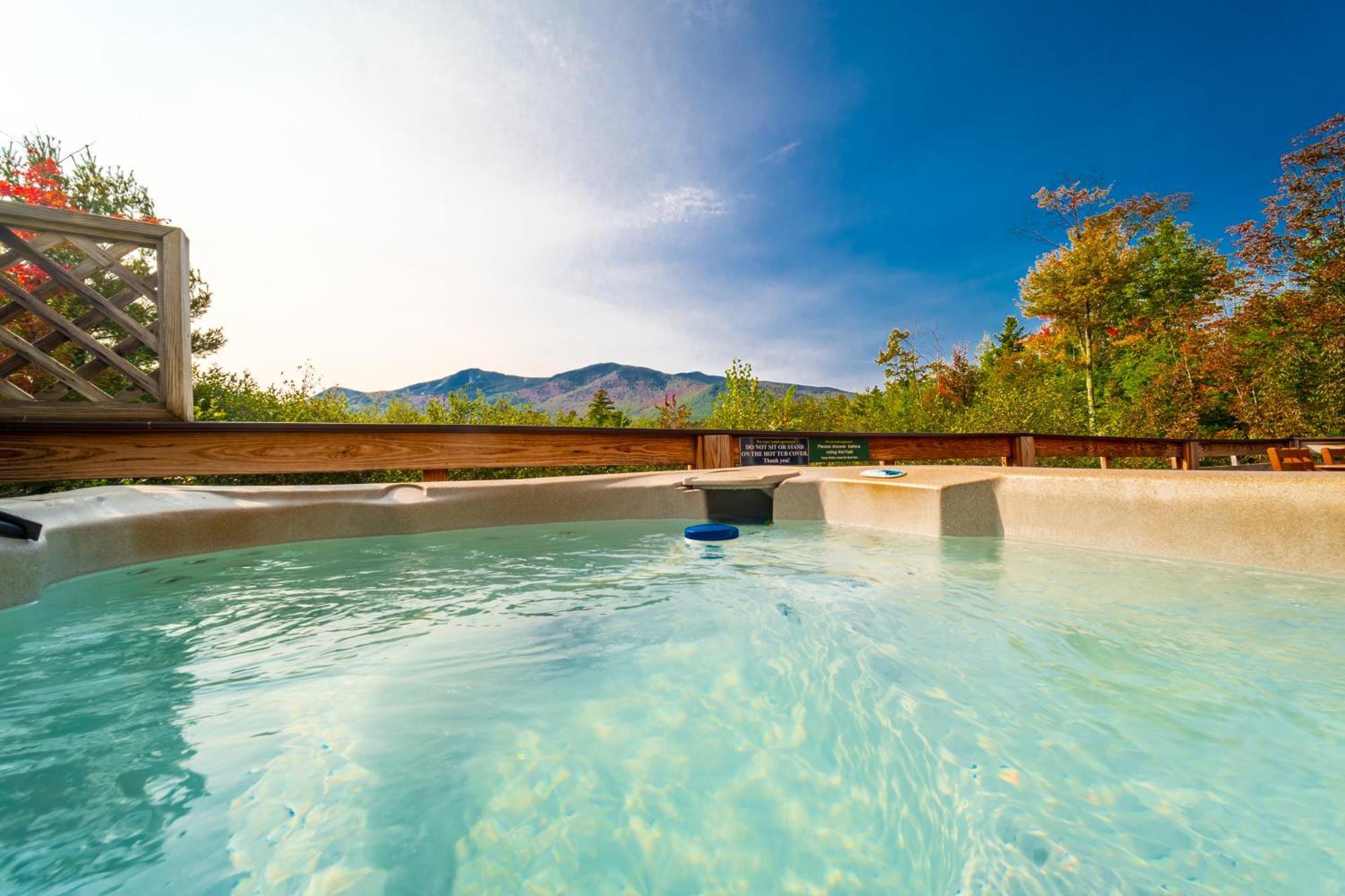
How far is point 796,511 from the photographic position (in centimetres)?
321

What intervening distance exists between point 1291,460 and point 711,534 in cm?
658

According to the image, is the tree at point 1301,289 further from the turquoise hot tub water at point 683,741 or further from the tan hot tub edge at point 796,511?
the turquoise hot tub water at point 683,741

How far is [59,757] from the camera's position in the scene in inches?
31.9

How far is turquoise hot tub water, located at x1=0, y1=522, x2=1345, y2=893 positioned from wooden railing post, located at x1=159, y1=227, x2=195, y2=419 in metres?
1.64

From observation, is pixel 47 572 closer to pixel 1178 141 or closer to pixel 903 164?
pixel 903 164

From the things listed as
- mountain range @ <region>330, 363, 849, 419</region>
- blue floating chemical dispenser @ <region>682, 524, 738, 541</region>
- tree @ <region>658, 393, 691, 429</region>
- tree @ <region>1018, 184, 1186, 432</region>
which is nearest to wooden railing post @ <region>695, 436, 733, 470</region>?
blue floating chemical dispenser @ <region>682, 524, 738, 541</region>

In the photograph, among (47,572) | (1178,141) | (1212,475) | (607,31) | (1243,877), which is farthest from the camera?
(1178,141)

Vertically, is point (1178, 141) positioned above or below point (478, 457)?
above

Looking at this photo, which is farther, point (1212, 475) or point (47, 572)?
point (1212, 475)

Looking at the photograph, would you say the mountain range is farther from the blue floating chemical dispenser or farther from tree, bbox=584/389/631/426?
the blue floating chemical dispenser

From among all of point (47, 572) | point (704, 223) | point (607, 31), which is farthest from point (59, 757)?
point (704, 223)

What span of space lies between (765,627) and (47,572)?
7.40ft

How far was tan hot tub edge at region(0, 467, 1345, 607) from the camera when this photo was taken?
Answer: 169 centimetres

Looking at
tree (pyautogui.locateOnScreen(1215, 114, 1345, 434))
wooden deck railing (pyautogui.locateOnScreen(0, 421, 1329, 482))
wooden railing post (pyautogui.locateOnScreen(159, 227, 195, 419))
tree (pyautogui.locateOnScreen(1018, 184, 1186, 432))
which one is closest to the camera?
wooden deck railing (pyautogui.locateOnScreen(0, 421, 1329, 482))
